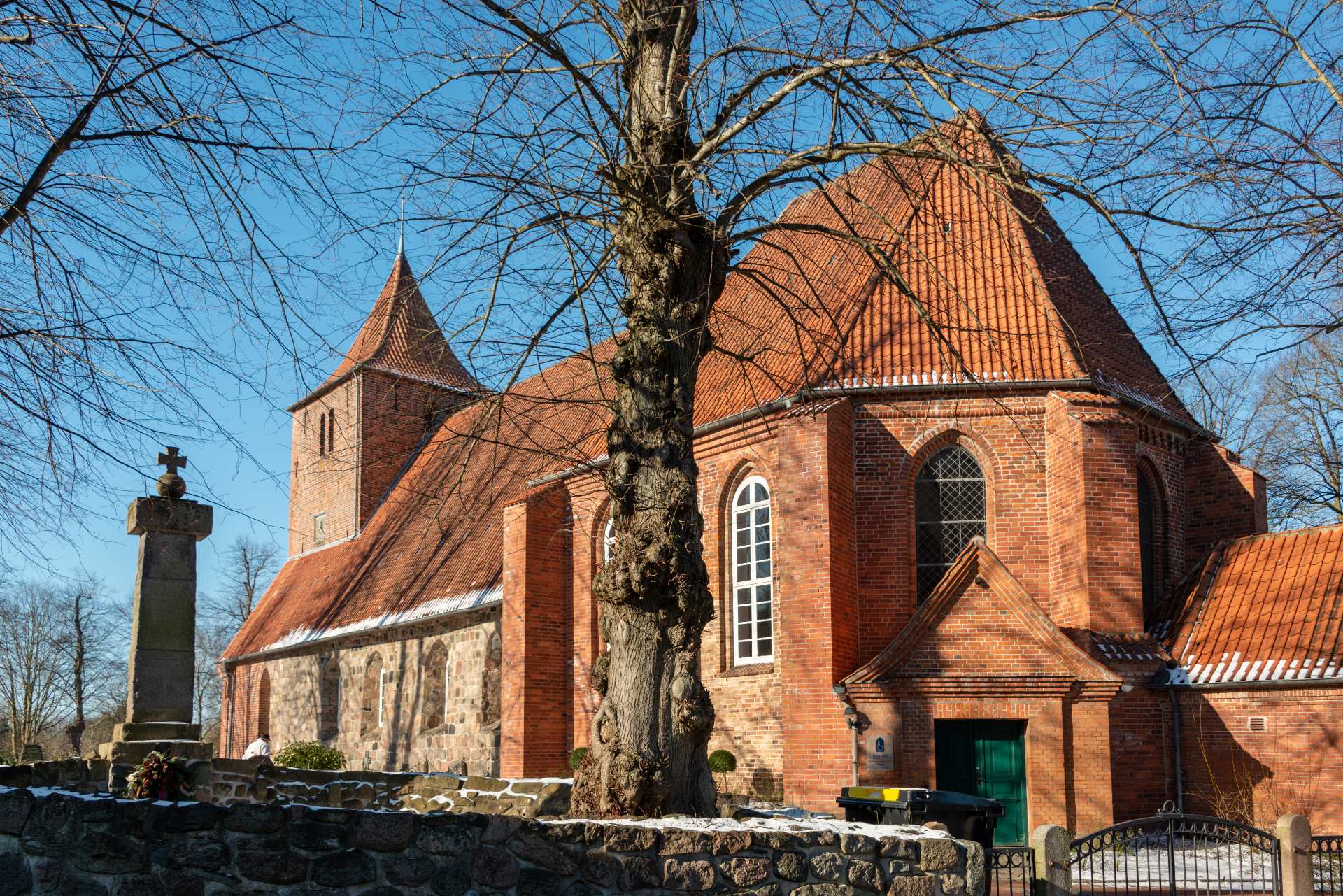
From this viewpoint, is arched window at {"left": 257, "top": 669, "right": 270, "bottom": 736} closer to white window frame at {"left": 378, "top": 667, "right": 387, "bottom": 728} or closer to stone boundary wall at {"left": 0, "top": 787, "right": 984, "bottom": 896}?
white window frame at {"left": 378, "top": 667, "right": 387, "bottom": 728}

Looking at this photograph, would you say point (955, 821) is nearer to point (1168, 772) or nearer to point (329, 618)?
point (1168, 772)

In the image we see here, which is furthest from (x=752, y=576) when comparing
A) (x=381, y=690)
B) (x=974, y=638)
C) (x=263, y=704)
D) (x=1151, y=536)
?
(x=263, y=704)

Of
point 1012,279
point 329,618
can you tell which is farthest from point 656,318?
point 329,618

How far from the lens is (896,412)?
17625 mm

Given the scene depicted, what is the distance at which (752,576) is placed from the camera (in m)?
18.3

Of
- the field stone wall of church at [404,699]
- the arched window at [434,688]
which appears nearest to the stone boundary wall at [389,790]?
the field stone wall of church at [404,699]

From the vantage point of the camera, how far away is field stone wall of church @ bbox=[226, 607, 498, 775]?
2314 cm

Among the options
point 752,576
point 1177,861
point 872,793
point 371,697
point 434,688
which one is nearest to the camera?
point 872,793

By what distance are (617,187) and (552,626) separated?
14058 millimetres

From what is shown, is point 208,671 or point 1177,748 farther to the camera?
point 208,671

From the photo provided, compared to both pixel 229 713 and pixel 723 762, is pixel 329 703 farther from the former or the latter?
pixel 723 762

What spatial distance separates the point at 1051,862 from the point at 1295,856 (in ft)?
9.34

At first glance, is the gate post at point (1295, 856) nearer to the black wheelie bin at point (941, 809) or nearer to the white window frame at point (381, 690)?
the black wheelie bin at point (941, 809)

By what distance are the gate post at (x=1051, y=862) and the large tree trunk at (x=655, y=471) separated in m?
2.34
